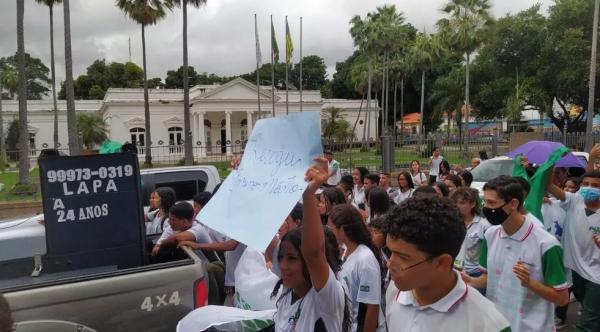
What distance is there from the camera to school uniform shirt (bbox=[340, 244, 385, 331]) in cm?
319

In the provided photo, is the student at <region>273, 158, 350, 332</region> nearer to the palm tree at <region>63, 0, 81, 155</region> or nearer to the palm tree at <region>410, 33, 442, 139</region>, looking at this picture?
the palm tree at <region>63, 0, 81, 155</region>

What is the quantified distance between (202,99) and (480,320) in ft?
146

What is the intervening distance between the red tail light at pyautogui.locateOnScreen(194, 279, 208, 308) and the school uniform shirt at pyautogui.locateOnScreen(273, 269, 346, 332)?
1258 millimetres

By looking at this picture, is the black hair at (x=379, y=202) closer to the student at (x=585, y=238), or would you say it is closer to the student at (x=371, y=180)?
the student at (x=585, y=238)

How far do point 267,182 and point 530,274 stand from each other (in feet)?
5.56

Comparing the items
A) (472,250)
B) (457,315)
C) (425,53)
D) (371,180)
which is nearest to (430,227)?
(457,315)

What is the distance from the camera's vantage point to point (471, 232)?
4609mm

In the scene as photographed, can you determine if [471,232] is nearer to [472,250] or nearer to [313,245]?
[472,250]

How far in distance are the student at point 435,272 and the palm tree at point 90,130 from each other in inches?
1564

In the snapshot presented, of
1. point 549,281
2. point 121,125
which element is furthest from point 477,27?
point 549,281

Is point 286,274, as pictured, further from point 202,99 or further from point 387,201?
point 202,99

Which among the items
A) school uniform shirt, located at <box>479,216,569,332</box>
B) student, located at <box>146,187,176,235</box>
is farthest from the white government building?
school uniform shirt, located at <box>479,216,569,332</box>

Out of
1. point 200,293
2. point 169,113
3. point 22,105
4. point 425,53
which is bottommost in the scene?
point 200,293

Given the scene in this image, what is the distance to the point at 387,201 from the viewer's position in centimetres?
534
